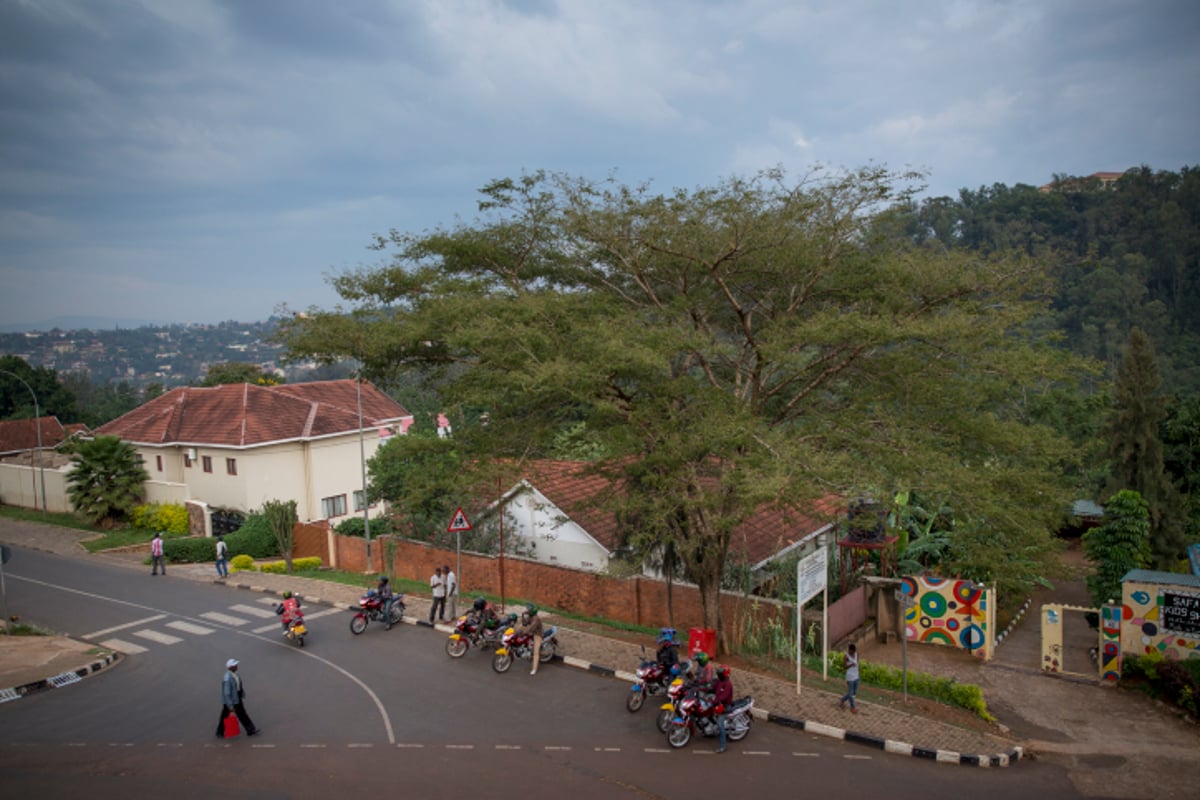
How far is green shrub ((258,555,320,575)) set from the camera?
25.3 m

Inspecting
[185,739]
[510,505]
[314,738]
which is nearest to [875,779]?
[314,738]

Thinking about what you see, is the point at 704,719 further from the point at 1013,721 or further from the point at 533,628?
the point at 1013,721

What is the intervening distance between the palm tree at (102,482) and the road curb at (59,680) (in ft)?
63.4

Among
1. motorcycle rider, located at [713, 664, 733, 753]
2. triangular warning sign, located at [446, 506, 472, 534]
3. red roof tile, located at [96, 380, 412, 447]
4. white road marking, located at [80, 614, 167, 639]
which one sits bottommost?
white road marking, located at [80, 614, 167, 639]

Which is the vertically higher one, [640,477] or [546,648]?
[640,477]

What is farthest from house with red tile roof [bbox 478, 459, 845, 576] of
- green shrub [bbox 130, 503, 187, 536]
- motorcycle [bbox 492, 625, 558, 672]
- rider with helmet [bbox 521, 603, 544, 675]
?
green shrub [bbox 130, 503, 187, 536]

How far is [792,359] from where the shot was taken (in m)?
13.5

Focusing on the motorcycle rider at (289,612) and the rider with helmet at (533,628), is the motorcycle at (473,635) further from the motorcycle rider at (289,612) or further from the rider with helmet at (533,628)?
the motorcycle rider at (289,612)

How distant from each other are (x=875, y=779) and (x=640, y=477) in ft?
19.7

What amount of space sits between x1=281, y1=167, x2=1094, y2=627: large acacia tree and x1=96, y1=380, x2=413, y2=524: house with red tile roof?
54.6ft

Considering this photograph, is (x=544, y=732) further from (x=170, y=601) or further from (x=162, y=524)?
(x=162, y=524)

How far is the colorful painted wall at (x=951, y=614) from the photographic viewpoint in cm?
1720

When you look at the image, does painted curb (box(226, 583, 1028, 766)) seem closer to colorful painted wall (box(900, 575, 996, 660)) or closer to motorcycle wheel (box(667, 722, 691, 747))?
motorcycle wheel (box(667, 722, 691, 747))

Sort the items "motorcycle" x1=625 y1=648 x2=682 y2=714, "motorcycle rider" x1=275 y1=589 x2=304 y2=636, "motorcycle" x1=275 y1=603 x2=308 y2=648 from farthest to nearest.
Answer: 1. "motorcycle rider" x1=275 y1=589 x2=304 y2=636
2. "motorcycle" x1=275 y1=603 x2=308 y2=648
3. "motorcycle" x1=625 y1=648 x2=682 y2=714
